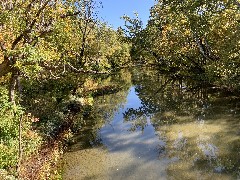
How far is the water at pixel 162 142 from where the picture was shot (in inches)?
623

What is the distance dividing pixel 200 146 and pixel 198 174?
157 inches

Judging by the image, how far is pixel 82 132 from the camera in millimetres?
24391

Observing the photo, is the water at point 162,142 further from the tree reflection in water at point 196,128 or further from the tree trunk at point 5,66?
the tree trunk at point 5,66

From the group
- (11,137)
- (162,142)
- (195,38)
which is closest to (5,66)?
(11,137)

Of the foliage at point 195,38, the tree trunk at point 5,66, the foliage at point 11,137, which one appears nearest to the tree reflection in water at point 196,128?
the foliage at point 195,38

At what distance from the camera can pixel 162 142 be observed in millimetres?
20203

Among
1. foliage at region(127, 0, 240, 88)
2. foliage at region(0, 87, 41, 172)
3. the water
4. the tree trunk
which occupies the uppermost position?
foliage at region(127, 0, 240, 88)

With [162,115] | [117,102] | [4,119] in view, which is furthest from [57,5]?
[117,102]

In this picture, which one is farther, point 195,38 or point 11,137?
point 195,38

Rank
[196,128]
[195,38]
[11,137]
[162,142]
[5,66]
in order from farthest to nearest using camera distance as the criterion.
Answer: [195,38] < [196,128] < [162,142] < [5,66] < [11,137]

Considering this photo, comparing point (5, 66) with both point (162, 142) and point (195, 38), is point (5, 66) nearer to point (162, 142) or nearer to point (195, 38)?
point (162, 142)

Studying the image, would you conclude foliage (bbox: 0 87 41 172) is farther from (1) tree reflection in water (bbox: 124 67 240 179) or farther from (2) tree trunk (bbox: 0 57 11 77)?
(1) tree reflection in water (bbox: 124 67 240 179)

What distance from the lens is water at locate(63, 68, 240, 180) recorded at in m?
15.8

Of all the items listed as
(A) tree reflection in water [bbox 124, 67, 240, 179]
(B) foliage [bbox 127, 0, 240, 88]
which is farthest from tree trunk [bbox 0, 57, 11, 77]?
(B) foliage [bbox 127, 0, 240, 88]
